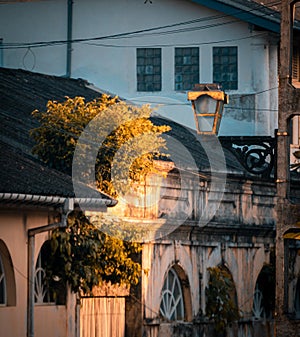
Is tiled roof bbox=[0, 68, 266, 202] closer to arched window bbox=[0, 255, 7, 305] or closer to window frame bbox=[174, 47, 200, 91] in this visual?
arched window bbox=[0, 255, 7, 305]

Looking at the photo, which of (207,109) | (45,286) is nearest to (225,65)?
(207,109)

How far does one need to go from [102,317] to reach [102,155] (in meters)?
3.11

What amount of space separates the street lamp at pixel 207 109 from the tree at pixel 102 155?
9.25 ft

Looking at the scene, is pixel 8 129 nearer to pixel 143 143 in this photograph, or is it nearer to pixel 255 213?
pixel 143 143

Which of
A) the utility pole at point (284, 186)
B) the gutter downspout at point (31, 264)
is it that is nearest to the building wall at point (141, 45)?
the utility pole at point (284, 186)

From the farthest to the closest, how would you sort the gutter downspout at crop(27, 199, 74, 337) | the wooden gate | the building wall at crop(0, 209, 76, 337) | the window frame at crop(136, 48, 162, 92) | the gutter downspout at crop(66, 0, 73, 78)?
1. the gutter downspout at crop(66, 0, 73, 78)
2. the window frame at crop(136, 48, 162, 92)
3. the wooden gate
4. the gutter downspout at crop(27, 199, 74, 337)
5. the building wall at crop(0, 209, 76, 337)

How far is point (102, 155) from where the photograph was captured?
2386 cm

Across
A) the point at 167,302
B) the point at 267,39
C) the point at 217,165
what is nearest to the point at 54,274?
the point at 167,302

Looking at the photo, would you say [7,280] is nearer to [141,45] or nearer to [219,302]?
[219,302]

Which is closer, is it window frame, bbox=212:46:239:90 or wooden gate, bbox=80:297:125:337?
wooden gate, bbox=80:297:125:337

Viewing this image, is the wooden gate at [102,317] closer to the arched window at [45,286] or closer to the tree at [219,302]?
the arched window at [45,286]

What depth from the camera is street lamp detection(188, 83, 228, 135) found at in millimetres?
Answer: 21469

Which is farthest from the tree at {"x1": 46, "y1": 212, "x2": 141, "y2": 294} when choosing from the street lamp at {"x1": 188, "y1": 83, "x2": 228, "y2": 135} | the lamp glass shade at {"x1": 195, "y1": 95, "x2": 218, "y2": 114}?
the lamp glass shade at {"x1": 195, "y1": 95, "x2": 218, "y2": 114}

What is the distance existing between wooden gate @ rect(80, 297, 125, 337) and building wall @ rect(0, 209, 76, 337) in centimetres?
180
